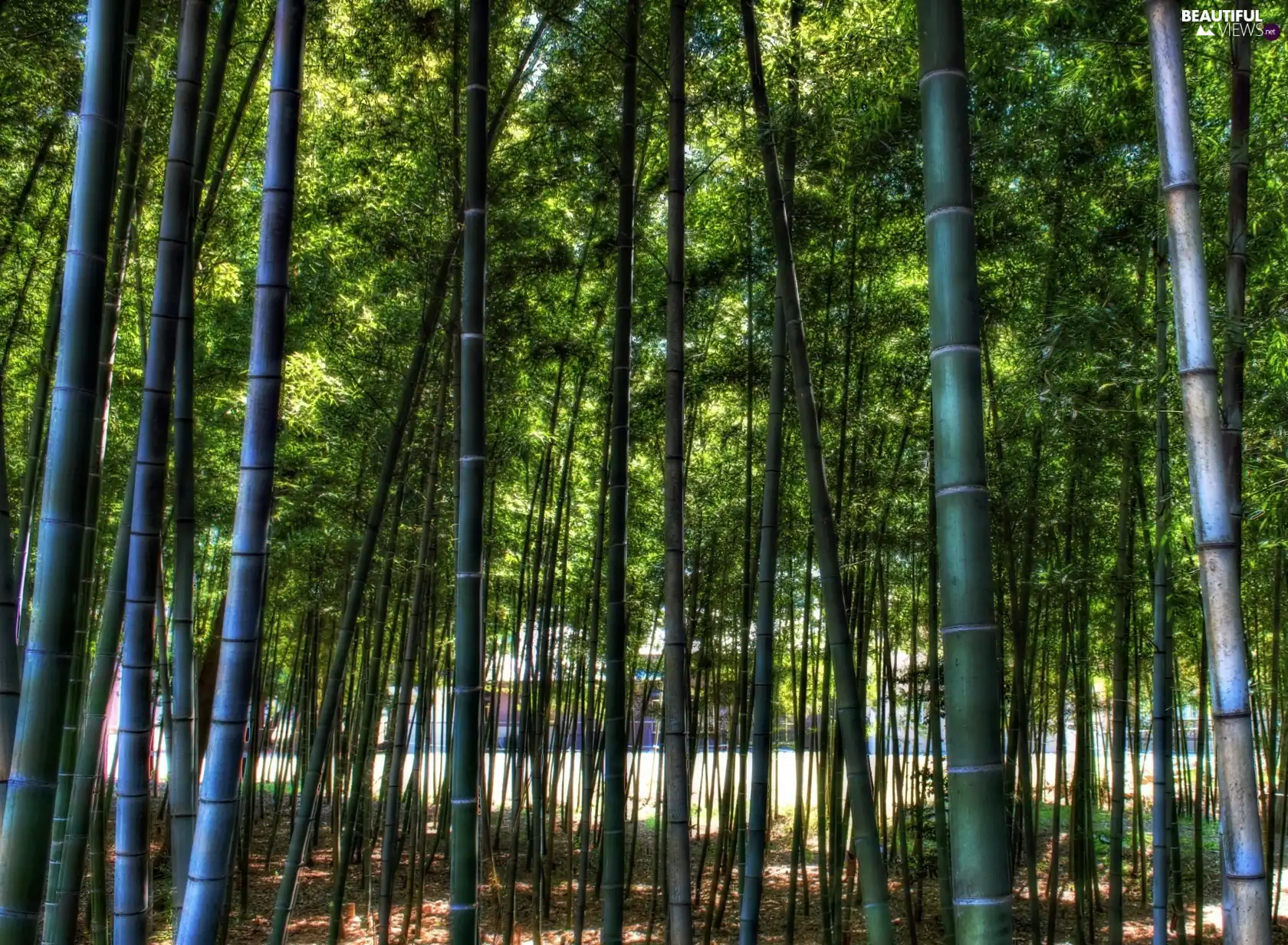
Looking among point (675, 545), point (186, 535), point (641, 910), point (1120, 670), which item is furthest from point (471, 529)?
point (641, 910)

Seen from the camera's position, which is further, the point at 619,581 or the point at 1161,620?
the point at 1161,620

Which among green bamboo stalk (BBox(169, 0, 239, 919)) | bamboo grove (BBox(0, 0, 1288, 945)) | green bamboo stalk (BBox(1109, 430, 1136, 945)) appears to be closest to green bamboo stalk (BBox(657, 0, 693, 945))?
bamboo grove (BBox(0, 0, 1288, 945))

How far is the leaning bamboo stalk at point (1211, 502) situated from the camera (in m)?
1.70

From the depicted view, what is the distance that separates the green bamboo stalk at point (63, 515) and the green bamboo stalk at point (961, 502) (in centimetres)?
164

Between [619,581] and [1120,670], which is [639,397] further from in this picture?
[619,581]

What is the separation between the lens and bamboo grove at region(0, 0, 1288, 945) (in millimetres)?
2078

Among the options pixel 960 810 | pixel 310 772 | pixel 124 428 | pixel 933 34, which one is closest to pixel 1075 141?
pixel 933 34

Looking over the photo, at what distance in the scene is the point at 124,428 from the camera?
22.5 feet

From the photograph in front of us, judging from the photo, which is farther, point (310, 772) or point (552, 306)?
point (552, 306)

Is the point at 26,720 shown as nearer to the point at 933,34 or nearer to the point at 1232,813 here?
the point at 933,34

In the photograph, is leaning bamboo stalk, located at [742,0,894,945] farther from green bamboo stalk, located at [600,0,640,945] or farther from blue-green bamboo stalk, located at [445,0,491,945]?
blue-green bamboo stalk, located at [445,0,491,945]

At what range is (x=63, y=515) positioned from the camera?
2.05m

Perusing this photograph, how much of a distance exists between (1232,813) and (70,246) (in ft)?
7.95

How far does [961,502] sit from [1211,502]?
49 centimetres
